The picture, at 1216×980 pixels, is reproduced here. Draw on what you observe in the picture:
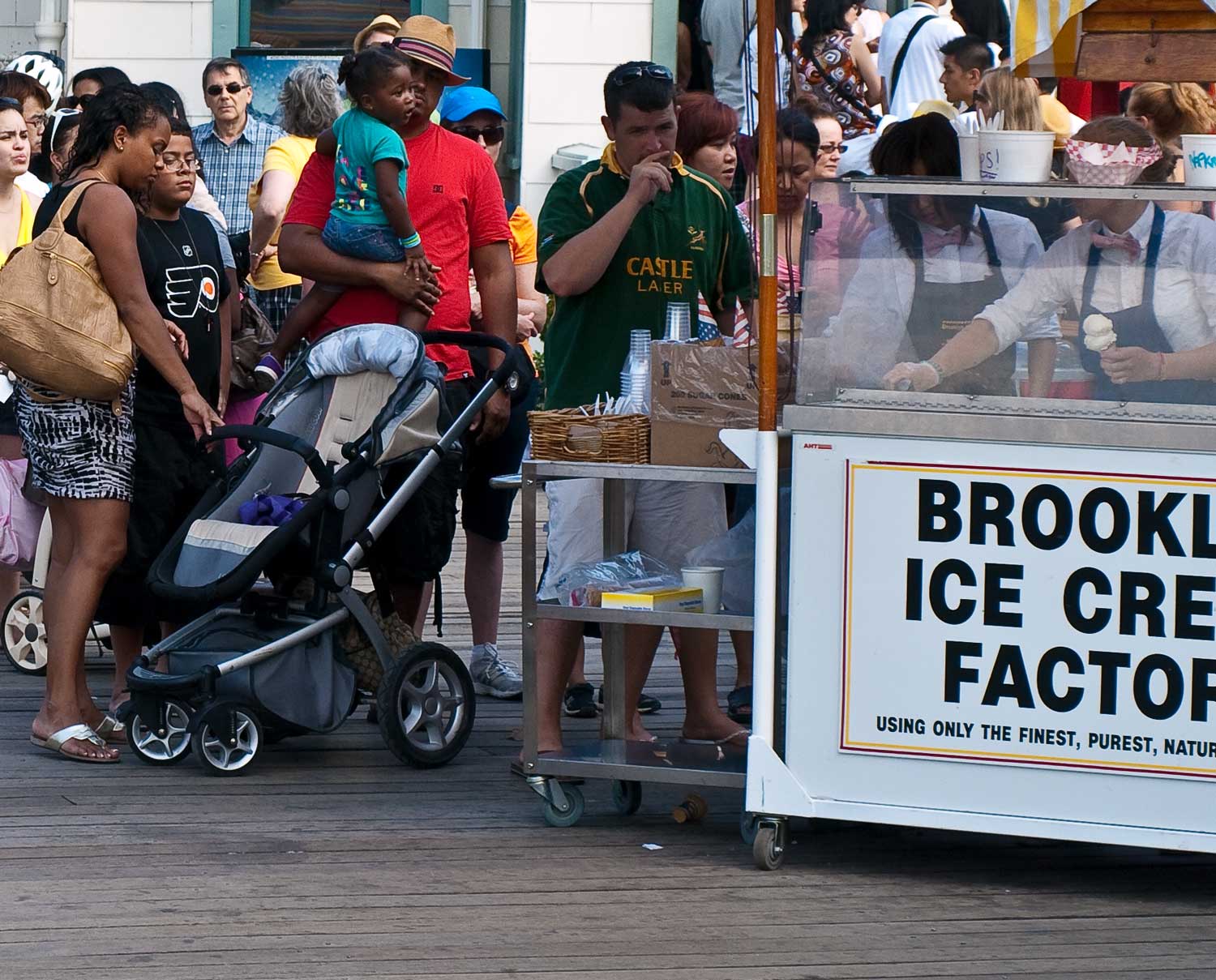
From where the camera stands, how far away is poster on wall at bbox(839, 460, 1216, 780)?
443cm

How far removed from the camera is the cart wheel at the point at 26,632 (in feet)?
22.9

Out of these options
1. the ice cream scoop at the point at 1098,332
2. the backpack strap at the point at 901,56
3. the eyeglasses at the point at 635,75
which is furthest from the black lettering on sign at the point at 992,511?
the backpack strap at the point at 901,56

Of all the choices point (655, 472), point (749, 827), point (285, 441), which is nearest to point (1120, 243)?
point (655, 472)

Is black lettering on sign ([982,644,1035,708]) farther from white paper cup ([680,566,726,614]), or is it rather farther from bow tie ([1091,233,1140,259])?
bow tie ([1091,233,1140,259])

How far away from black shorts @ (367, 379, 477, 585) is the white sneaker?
775 millimetres

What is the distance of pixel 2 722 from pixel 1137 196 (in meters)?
3.86

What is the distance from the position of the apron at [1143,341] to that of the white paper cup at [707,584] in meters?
1.07

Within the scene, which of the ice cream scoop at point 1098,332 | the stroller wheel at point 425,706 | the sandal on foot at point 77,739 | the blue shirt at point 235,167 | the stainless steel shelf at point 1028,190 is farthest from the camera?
the blue shirt at point 235,167

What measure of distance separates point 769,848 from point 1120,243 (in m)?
1.61

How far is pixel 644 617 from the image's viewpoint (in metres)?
4.86

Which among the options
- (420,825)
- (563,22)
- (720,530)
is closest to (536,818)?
(420,825)

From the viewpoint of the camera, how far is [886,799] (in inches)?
182

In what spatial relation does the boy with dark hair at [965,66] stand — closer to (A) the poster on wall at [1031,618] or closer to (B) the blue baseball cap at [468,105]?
(B) the blue baseball cap at [468,105]

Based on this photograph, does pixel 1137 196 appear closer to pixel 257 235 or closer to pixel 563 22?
pixel 257 235
